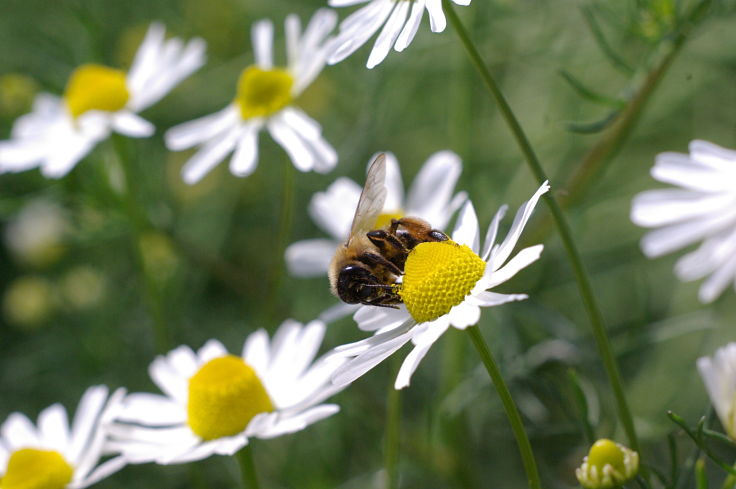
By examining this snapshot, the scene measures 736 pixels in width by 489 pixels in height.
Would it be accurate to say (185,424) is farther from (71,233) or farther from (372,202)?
(71,233)

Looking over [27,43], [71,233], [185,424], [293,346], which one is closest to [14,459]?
[185,424]

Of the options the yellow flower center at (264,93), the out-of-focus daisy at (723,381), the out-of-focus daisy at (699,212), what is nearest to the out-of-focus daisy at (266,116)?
the yellow flower center at (264,93)

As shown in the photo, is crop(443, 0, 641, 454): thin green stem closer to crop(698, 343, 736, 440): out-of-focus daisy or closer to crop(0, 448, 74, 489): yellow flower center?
crop(698, 343, 736, 440): out-of-focus daisy

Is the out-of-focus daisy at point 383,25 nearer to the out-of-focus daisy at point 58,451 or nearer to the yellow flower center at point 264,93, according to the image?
the yellow flower center at point 264,93

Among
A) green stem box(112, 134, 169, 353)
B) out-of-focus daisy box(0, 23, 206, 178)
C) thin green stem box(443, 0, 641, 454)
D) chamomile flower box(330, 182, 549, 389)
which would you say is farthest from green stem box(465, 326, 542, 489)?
out-of-focus daisy box(0, 23, 206, 178)

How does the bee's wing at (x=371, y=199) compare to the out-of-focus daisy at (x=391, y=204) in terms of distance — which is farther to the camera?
the out-of-focus daisy at (x=391, y=204)

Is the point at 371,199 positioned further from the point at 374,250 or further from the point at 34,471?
the point at 34,471
